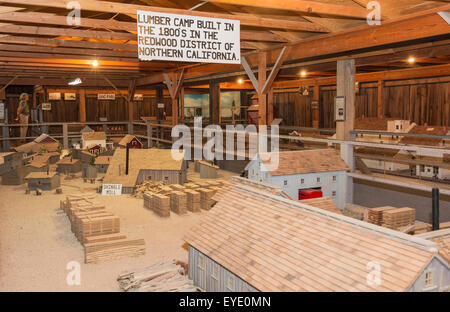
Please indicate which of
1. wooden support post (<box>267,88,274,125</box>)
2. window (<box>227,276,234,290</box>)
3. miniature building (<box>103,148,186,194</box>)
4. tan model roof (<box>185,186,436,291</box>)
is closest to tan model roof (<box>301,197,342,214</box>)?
tan model roof (<box>185,186,436,291</box>)

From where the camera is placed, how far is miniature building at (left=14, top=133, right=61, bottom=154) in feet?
60.6

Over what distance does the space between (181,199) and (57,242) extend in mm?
3229

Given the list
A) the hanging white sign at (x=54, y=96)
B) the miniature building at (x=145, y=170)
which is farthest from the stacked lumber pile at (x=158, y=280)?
the hanging white sign at (x=54, y=96)

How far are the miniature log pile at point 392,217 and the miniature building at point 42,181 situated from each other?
33.9 feet

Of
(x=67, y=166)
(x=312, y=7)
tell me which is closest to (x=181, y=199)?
(x=312, y=7)

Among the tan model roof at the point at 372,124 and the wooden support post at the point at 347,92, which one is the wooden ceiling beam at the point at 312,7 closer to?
the wooden support post at the point at 347,92

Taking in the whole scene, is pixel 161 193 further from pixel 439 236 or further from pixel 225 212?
pixel 439 236

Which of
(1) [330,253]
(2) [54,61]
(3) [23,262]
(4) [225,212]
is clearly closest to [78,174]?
(2) [54,61]

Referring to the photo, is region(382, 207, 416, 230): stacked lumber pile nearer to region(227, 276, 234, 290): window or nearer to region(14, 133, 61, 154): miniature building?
region(227, 276, 234, 290): window

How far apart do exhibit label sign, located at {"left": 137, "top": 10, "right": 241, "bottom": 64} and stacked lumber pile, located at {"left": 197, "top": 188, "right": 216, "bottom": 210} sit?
4211 mm

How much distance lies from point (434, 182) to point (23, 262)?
9056 millimetres

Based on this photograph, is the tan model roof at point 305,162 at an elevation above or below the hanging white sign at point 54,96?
below

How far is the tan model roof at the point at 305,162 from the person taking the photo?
10167mm
